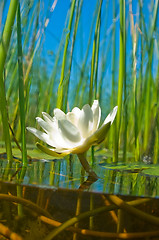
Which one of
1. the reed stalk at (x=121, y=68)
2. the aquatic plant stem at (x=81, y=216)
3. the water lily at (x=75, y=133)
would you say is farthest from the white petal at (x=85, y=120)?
the reed stalk at (x=121, y=68)

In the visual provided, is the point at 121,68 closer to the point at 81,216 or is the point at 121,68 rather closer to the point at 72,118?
the point at 72,118

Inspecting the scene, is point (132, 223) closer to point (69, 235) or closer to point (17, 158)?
point (69, 235)

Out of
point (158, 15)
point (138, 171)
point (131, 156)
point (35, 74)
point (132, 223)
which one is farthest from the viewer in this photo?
point (158, 15)

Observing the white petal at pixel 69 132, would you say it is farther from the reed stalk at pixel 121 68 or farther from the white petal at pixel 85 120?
the reed stalk at pixel 121 68

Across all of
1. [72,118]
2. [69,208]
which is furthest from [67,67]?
[69,208]

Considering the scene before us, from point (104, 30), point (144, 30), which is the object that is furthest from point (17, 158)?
point (104, 30)

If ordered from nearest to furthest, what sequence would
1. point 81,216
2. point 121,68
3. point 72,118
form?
point 81,216
point 72,118
point 121,68
